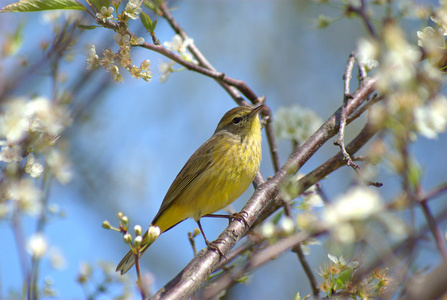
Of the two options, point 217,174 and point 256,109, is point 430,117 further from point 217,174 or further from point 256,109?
point 217,174

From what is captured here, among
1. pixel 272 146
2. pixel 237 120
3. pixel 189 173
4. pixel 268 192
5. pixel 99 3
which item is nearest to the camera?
pixel 99 3

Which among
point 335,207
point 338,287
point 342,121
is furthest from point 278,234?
point 342,121

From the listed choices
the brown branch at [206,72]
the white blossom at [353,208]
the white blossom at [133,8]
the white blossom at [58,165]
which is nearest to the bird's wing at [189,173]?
the brown branch at [206,72]

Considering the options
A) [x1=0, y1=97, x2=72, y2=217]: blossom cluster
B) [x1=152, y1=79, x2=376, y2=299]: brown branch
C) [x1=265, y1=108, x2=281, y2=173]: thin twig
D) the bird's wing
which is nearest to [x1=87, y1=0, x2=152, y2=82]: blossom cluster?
[x1=0, y1=97, x2=72, y2=217]: blossom cluster

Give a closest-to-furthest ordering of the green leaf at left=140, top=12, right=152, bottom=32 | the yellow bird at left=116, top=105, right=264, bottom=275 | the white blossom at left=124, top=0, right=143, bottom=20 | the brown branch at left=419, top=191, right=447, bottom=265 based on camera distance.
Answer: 1. the brown branch at left=419, top=191, right=447, bottom=265
2. the white blossom at left=124, top=0, right=143, bottom=20
3. the green leaf at left=140, top=12, right=152, bottom=32
4. the yellow bird at left=116, top=105, right=264, bottom=275

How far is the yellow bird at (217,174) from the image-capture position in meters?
4.96

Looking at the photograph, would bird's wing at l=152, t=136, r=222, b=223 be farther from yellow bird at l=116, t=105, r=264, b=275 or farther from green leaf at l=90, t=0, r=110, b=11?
green leaf at l=90, t=0, r=110, b=11

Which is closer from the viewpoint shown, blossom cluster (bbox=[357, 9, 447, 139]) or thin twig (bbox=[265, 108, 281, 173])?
blossom cluster (bbox=[357, 9, 447, 139])

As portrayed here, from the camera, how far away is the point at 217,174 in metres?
5.10

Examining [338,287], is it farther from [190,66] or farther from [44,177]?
[190,66]

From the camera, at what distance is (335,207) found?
3.92 ft

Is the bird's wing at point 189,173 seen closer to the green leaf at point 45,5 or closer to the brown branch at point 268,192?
the brown branch at point 268,192

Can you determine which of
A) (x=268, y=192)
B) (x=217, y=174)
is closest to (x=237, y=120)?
(x=217, y=174)

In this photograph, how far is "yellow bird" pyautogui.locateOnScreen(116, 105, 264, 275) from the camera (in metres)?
4.96
